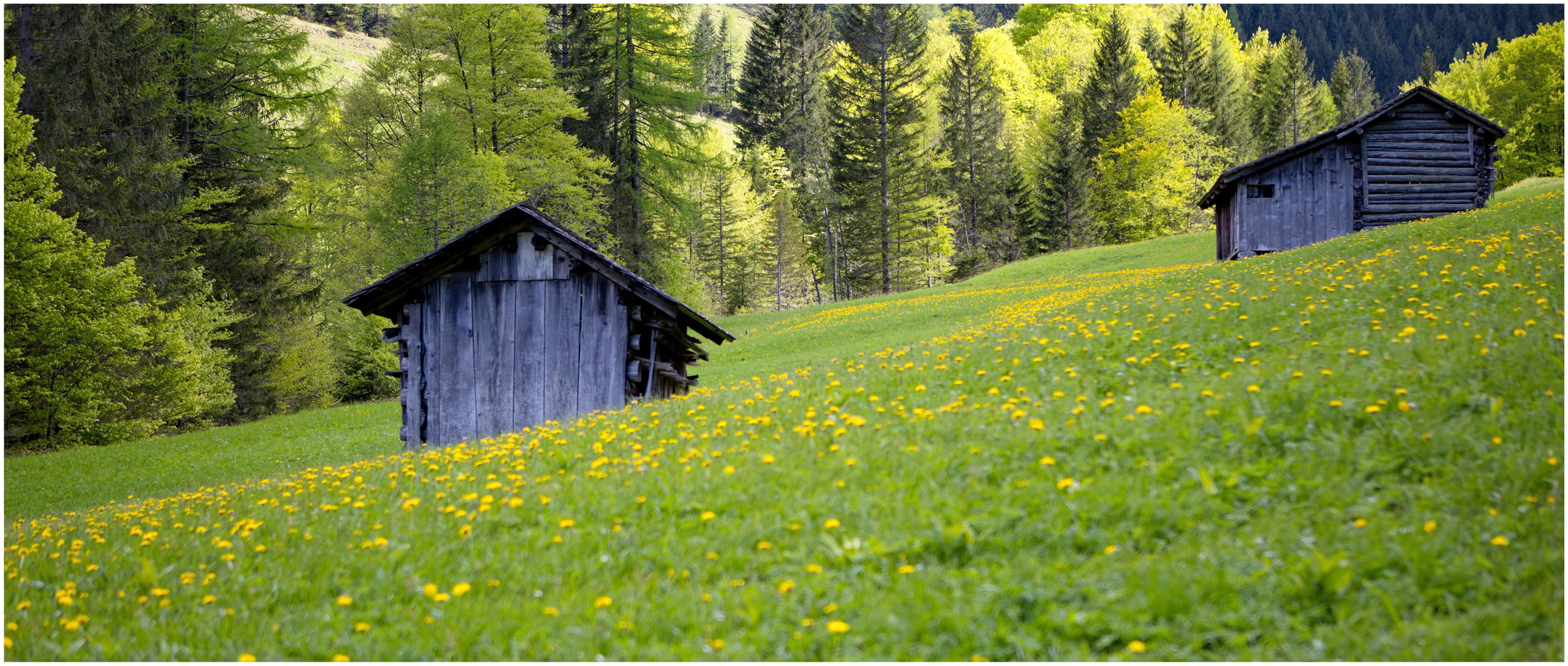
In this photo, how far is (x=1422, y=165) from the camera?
90.5 ft

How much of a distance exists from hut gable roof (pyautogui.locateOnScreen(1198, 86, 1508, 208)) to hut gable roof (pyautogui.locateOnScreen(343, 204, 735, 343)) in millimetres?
23987

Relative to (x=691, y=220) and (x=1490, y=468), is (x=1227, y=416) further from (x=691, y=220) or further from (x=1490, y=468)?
(x=691, y=220)

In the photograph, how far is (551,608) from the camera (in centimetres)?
493

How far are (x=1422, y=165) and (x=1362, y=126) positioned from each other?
3.03m

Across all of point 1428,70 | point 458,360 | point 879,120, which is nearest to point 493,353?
point 458,360

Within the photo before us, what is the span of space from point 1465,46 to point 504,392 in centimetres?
15893

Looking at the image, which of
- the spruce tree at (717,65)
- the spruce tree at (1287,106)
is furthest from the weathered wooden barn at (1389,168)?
the spruce tree at (717,65)

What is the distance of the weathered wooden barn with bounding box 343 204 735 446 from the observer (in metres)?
13.0

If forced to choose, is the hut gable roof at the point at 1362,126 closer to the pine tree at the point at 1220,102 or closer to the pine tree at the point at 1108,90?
the pine tree at the point at 1108,90

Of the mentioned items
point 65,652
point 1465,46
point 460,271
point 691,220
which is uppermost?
point 1465,46

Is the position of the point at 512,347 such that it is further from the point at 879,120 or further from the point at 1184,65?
the point at 1184,65

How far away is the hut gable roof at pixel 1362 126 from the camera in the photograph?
1044 inches

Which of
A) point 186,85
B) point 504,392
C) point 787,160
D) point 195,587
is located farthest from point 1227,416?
point 787,160

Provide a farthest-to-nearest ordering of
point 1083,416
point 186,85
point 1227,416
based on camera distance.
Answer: point 186,85 → point 1083,416 → point 1227,416
